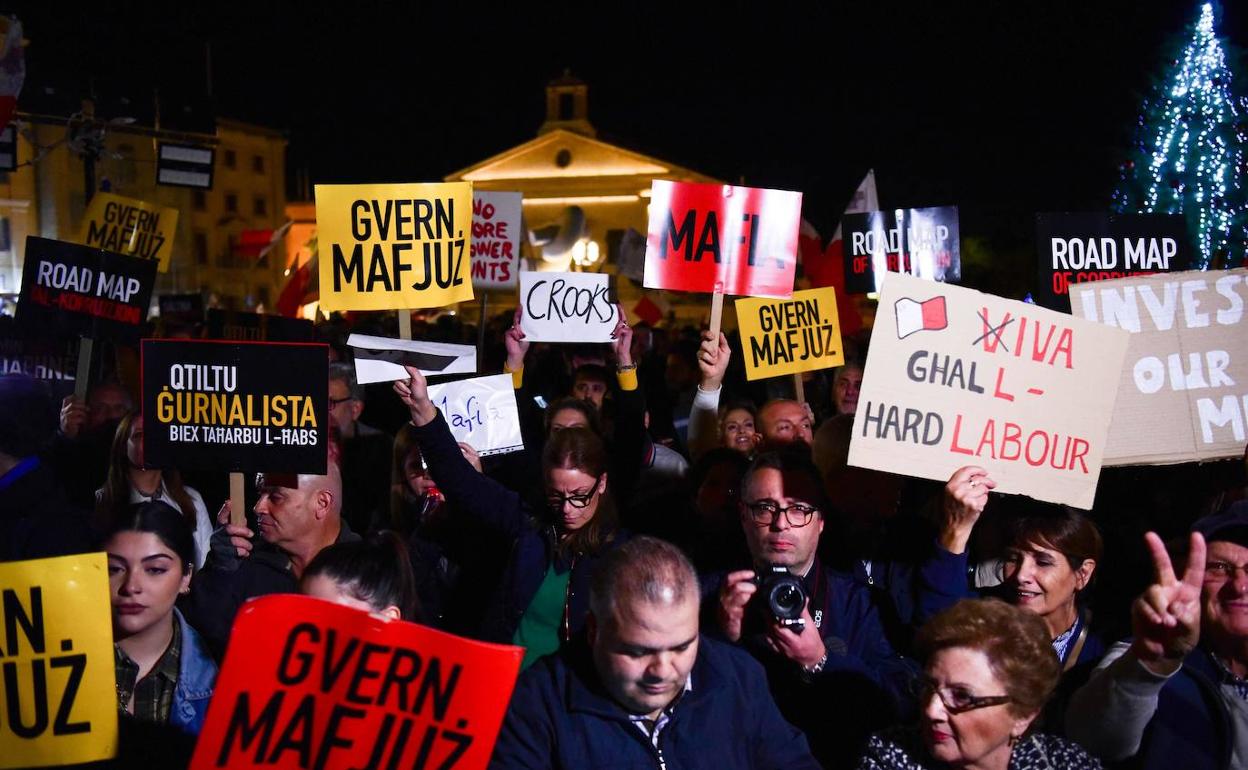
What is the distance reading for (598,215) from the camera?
6912cm

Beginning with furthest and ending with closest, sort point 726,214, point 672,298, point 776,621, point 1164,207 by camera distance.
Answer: point 672,298 → point 1164,207 → point 726,214 → point 776,621

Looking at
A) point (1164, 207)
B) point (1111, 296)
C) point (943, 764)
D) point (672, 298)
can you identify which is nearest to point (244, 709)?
point (943, 764)

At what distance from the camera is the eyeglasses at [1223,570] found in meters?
3.54

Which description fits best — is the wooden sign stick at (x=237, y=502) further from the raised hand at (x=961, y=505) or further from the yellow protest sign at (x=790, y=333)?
the yellow protest sign at (x=790, y=333)

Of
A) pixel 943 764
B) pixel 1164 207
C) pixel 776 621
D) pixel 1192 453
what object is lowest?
pixel 943 764

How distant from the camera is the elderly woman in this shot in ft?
9.87

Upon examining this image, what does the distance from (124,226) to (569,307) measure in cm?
452

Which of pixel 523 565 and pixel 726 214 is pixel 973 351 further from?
pixel 726 214

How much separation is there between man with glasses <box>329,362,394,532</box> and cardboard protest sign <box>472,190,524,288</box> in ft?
8.27

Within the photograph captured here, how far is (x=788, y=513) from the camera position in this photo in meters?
4.07

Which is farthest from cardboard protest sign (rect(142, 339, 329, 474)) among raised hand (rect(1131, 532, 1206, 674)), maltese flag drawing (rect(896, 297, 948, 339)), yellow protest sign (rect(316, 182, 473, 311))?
raised hand (rect(1131, 532, 1206, 674))

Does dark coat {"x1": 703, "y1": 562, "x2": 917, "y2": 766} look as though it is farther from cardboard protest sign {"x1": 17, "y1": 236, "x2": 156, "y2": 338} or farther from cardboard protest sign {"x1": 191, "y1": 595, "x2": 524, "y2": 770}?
cardboard protest sign {"x1": 17, "y1": 236, "x2": 156, "y2": 338}

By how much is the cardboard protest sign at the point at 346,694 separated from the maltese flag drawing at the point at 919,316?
6.62ft

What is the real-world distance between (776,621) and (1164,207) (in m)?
23.8
